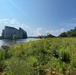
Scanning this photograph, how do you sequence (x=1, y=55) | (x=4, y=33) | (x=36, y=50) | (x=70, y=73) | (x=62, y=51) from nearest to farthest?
(x=70, y=73) < (x=1, y=55) < (x=62, y=51) < (x=36, y=50) < (x=4, y=33)

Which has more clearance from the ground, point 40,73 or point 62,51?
point 62,51

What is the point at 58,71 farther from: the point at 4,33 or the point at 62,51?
the point at 4,33

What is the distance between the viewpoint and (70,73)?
4.45 metres

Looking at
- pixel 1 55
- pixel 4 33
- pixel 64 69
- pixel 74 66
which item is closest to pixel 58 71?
pixel 64 69

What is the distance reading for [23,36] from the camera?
223ft

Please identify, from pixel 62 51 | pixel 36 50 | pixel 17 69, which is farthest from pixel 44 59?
pixel 17 69

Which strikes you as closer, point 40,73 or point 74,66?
point 40,73

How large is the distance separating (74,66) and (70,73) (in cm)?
52

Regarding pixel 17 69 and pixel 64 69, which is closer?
pixel 17 69

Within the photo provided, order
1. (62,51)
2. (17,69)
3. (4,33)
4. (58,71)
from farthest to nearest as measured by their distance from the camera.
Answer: (4,33) → (62,51) → (58,71) → (17,69)

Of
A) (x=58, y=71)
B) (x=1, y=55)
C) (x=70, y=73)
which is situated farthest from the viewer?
(x=1, y=55)

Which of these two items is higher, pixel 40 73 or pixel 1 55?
pixel 1 55

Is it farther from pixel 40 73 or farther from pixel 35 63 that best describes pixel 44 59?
pixel 40 73

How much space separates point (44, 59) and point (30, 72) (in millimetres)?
2239
